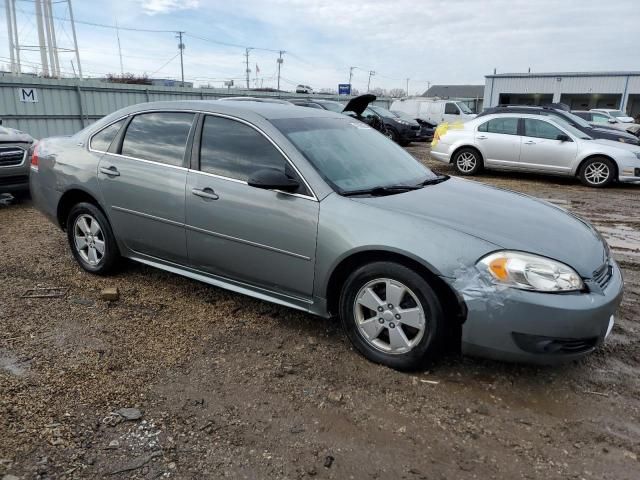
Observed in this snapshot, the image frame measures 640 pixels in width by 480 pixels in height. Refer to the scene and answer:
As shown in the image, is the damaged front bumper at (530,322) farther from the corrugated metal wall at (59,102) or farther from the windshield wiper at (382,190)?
the corrugated metal wall at (59,102)

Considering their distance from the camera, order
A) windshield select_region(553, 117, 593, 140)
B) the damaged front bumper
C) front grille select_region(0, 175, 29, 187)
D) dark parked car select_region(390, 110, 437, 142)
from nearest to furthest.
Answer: the damaged front bumper, front grille select_region(0, 175, 29, 187), windshield select_region(553, 117, 593, 140), dark parked car select_region(390, 110, 437, 142)

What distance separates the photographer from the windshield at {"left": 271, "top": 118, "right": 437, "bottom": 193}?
3.54 m

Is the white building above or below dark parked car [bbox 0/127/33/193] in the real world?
above

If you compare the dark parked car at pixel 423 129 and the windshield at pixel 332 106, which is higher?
the windshield at pixel 332 106

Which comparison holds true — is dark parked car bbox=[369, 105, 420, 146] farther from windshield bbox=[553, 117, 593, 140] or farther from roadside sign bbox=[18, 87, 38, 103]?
roadside sign bbox=[18, 87, 38, 103]

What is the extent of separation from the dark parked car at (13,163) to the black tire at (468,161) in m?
8.98

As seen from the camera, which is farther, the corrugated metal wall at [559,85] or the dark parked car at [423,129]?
the corrugated metal wall at [559,85]

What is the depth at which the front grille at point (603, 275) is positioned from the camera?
2972 millimetres

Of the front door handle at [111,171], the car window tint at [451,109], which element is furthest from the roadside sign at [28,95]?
the car window tint at [451,109]

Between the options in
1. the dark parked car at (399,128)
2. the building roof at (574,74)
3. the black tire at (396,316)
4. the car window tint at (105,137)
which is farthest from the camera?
the building roof at (574,74)

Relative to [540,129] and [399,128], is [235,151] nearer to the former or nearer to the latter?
[540,129]

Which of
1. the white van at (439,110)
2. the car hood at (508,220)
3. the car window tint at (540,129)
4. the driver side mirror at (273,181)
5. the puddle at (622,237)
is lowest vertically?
the puddle at (622,237)

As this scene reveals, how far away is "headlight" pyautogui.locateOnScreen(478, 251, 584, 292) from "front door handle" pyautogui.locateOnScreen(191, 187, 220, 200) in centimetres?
191

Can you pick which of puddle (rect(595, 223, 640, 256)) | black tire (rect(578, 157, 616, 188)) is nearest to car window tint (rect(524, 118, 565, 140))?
black tire (rect(578, 157, 616, 188))
